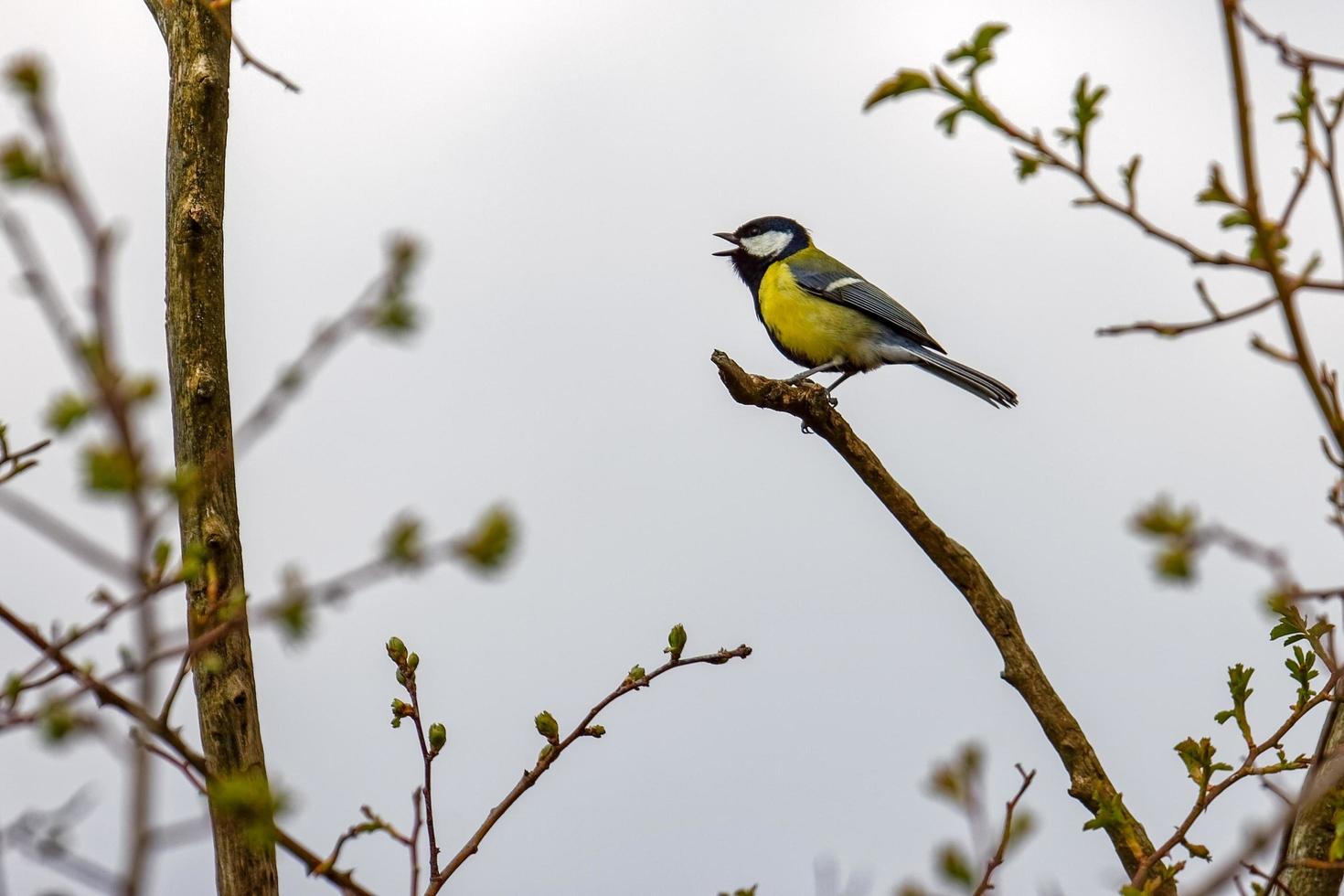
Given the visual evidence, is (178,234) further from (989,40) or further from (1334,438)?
(1334,438)

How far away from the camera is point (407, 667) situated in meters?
2.59

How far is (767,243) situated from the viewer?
7.54 metres

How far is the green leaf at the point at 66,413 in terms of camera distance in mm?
1193

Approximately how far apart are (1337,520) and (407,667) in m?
1.58

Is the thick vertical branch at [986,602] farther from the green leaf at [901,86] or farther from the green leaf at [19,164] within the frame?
the green leaf at [19,164]

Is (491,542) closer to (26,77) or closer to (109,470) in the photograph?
(109,470)

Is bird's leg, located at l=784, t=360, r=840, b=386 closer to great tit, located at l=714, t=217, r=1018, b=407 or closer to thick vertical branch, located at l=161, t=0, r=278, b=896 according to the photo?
great tit, located at l=714, t=217, r=1018, b=407

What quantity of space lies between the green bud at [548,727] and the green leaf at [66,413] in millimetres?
1482

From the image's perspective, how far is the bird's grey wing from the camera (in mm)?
6371

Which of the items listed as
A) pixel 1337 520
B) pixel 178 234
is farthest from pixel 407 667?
pixel 1337 520

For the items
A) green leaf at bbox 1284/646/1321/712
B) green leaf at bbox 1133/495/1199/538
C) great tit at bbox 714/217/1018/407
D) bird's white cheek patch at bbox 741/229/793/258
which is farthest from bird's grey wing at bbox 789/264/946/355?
green leaf at bbox 1133/495/1199/538

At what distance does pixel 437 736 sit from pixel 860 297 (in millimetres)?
4433

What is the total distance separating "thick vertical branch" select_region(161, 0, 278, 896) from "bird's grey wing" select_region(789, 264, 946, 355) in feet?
12.8

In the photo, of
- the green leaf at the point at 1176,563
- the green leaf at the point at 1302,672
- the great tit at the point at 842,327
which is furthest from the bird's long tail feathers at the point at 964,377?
the green leaf at the point at 1176,563
